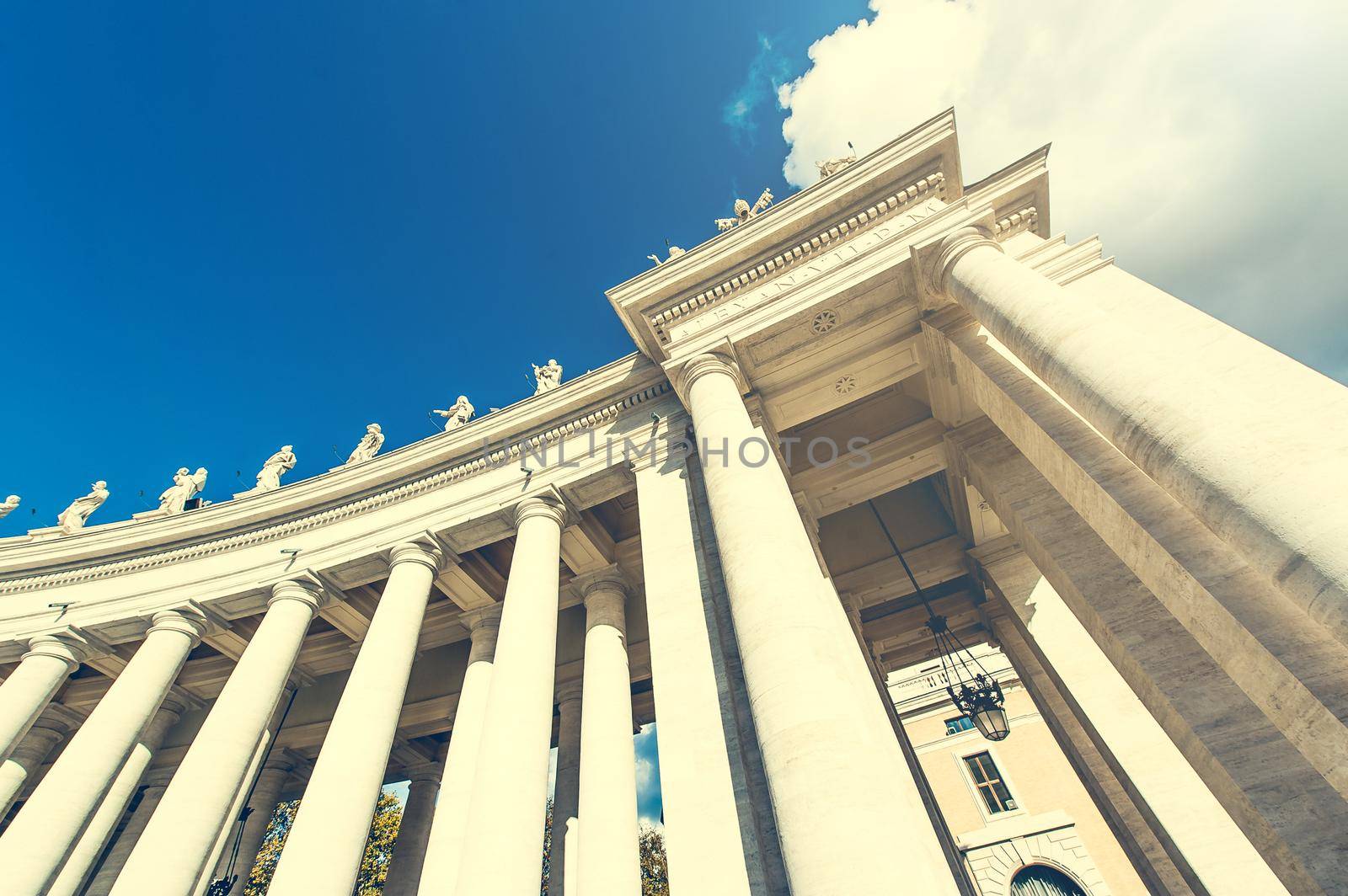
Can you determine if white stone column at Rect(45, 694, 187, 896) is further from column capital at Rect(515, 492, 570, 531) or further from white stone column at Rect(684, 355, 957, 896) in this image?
white stone column at Rect(684, 355, 957, 896)

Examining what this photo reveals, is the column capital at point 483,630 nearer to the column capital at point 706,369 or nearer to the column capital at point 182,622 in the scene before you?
the column capital at point 182,622

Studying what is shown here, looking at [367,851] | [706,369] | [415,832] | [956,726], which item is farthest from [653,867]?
[706,369]

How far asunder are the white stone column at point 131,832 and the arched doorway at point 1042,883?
40.7 m

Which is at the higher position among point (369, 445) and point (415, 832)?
point (369, 445)

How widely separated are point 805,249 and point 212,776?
21.7 metres

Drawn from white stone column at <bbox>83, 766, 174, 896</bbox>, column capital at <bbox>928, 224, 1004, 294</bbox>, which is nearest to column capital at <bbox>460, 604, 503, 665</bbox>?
white stone column at <bbox>83, 766, 174, 896</bbox>

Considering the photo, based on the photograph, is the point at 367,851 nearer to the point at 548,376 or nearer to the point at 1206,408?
the point at 548,376

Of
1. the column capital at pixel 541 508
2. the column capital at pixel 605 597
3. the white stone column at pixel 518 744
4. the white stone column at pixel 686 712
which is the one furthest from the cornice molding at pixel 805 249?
the column capital at pixel 605 597

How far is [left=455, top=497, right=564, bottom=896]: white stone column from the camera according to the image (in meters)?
12.8

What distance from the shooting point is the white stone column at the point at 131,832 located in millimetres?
23531

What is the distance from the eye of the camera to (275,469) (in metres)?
27.8

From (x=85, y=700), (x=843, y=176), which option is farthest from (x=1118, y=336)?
(x=85, y=700)

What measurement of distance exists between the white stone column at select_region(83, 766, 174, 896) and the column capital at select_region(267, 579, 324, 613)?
10.6 metres

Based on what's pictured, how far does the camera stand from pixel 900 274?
1678 centimetres
